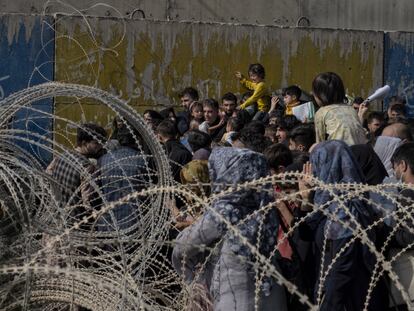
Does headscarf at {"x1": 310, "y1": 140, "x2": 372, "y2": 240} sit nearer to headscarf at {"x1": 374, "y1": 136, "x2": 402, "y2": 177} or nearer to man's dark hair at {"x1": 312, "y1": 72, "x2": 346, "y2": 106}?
man's dark hair at {"x1": 312, "y1": 72, "x2": 346, "y2": 106}

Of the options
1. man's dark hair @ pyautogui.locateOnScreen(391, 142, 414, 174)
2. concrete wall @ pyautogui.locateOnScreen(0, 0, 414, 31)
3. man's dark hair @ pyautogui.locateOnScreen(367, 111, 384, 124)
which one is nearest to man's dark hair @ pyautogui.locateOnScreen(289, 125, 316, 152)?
man's dark hair @ pyautogui.locateOnScreen(367, 111, 384, 124)

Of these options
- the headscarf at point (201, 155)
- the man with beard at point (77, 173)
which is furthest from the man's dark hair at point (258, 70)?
the headscarf at point (201, 155)

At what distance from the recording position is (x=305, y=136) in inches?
344

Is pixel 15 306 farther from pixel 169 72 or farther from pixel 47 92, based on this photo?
pixel 169 72

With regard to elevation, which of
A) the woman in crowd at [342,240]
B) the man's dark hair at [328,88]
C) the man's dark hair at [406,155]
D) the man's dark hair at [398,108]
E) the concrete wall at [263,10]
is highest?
the concrete wall at [263,10]

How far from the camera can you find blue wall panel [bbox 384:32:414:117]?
14221 millimetres

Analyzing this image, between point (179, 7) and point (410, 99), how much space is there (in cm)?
361

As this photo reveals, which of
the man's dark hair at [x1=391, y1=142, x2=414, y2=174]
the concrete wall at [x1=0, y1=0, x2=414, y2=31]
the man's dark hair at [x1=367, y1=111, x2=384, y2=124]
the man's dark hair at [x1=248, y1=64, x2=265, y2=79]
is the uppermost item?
the concrete wall at [x1=0, y1=0, x2=414, y2=31]

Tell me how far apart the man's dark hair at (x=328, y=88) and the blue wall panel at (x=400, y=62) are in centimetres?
660

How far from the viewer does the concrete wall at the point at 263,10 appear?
15.2 metres

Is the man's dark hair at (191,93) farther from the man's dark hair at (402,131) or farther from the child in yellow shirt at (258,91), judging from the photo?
the man's dark hair at (402,131)

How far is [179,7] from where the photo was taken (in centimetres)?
1562

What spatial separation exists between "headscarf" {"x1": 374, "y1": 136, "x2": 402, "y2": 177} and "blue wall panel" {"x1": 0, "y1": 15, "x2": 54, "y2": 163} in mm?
5771

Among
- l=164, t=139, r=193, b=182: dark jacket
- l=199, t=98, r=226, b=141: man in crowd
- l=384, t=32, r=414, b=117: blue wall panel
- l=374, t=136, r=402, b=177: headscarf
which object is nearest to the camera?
l=374, t=136, r=402, b=177: headscarf
